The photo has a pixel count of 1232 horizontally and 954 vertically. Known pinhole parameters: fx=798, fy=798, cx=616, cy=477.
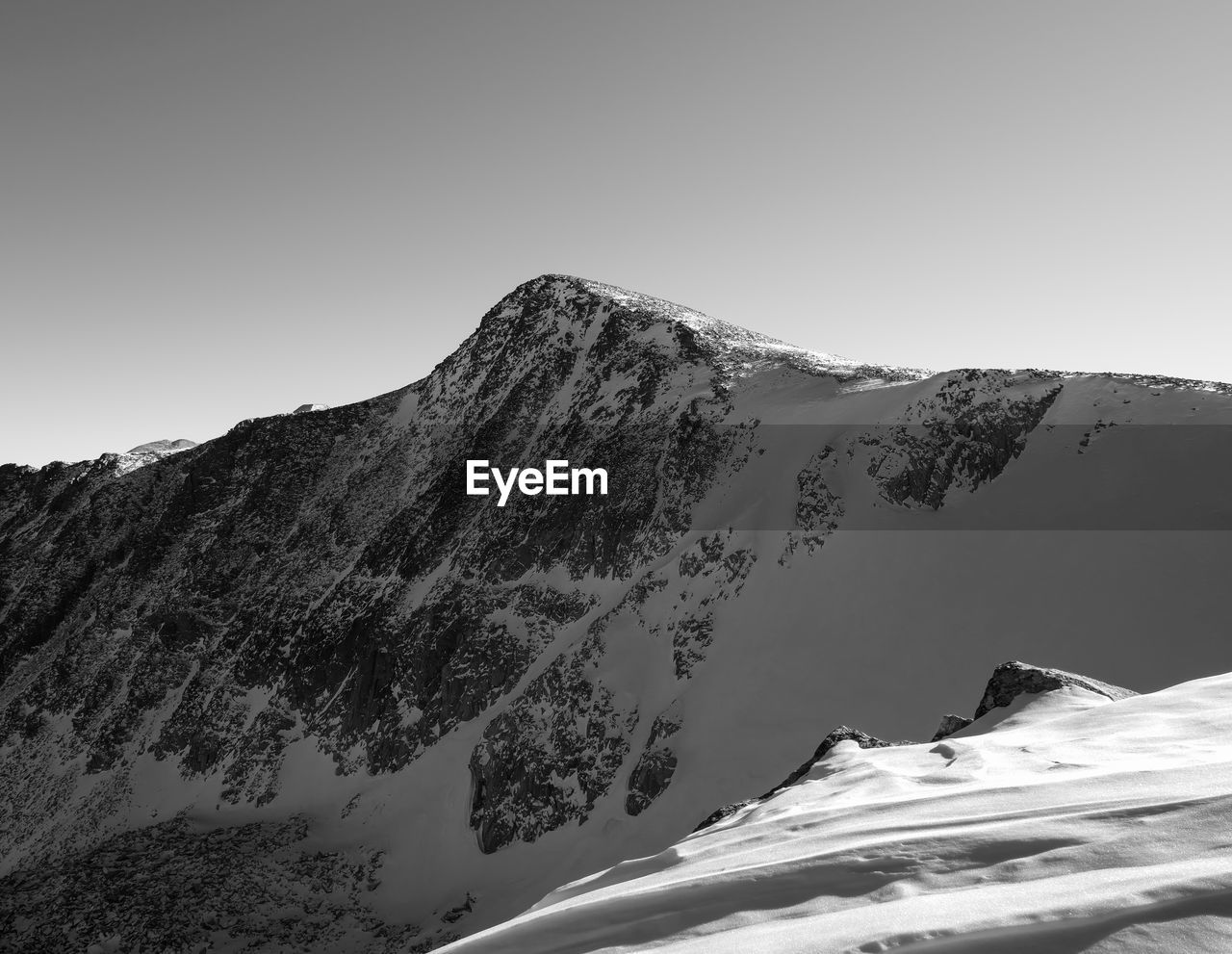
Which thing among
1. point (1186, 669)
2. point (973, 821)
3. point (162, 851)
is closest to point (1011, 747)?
point (973, 821)

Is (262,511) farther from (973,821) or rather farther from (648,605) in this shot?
(973,821)

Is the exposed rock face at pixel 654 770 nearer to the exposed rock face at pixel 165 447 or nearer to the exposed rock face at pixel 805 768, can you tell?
the exposed rock face at pixel 805 768

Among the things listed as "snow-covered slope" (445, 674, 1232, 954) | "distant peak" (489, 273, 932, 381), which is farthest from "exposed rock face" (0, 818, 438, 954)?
"distant peak" (489, 273, 932, 381)

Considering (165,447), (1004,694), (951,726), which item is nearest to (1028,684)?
(1004,694)

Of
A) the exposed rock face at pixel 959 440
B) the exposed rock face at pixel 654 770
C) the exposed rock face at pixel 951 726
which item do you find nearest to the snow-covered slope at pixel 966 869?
the exposed rock face at pixel 951 726

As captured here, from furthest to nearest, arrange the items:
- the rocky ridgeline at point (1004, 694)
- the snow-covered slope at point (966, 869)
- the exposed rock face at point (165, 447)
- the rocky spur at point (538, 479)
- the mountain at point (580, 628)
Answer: the exposed rock face at point (165, 447) → the rocky spur at point (538, 479) → the mountain at point (580, 628) → the rocky ridgeline at point (1004, 694) → the snow-covered slope at point (966, 869)

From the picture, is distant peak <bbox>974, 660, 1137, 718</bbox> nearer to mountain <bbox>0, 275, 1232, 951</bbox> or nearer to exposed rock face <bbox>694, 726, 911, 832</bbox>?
exposed rock face <bbox>694, 726, 911, 832</bbox>
